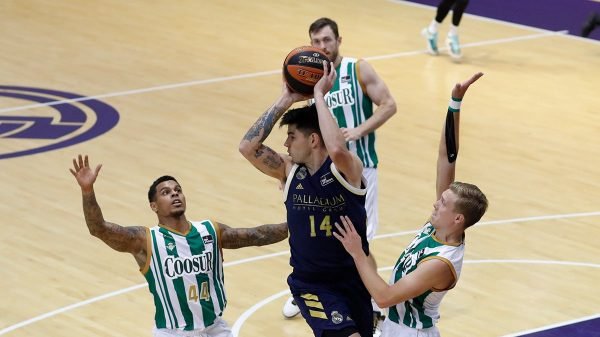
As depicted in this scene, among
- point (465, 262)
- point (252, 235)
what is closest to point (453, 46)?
point (465, 262)

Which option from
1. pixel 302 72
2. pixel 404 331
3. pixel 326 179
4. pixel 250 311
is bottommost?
pixel 250 311

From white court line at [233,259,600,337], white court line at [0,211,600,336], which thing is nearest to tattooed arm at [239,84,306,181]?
white court line at [233,259,600,337]

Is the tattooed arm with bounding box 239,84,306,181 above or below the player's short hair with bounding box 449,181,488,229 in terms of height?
above

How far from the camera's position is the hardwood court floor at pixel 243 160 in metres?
9.55

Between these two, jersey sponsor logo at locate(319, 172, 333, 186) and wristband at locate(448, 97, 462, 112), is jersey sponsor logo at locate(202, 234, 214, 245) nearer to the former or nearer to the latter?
jersey sponsor logo at locate(319, 172, 333, 186)

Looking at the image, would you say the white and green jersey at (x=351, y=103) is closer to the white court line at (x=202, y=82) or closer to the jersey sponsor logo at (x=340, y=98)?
the jersey sponsor logo at (x=340, y=98)

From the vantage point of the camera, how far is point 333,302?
6.84 meters

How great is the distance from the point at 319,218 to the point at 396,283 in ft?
2.19

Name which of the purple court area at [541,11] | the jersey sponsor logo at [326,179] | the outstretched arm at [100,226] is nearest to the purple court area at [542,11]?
the purple court area at [541,11]

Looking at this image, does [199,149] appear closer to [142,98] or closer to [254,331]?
[142,98]

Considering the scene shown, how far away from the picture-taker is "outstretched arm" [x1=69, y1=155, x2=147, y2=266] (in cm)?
670

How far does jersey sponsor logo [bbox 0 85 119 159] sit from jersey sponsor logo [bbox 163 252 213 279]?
20.9ft

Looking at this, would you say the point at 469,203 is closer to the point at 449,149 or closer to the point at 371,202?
the point at 449,149

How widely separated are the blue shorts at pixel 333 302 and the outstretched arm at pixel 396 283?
54 cm
